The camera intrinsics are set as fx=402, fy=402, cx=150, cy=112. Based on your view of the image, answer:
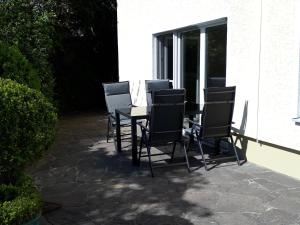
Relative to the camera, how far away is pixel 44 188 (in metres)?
5.75

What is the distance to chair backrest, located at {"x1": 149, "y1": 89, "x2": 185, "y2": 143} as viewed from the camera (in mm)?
6156

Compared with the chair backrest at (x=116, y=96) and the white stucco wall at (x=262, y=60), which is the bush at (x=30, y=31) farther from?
the white stucco wall at (x=262, y=60)

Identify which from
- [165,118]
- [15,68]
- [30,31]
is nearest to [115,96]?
[30,31]

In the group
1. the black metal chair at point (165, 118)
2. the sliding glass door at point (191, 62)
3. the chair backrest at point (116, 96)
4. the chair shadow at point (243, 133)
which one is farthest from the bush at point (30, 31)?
the chair shadow at point (243, 133)

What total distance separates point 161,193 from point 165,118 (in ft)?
4.46

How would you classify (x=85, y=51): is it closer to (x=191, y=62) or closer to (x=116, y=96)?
(x=116, y=96)

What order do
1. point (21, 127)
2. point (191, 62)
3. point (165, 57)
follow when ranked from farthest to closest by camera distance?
point (165, 57) < point (191, 62) < point (21, 127)

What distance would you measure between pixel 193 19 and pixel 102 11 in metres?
7.15

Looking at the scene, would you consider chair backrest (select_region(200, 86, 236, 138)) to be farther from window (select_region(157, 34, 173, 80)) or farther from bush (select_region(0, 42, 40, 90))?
window (select_region(157, 34, 173, 80))

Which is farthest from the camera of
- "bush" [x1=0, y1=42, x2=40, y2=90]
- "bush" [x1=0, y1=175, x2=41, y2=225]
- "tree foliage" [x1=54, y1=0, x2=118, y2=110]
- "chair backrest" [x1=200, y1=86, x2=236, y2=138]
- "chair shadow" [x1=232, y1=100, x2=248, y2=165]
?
"tree foliage" [x1=54, y1=0, x2=118, y2=110]

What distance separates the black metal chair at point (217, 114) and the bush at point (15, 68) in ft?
8.84

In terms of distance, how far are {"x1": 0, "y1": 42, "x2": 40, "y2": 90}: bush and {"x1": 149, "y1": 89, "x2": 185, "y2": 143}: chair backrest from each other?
1.92 m

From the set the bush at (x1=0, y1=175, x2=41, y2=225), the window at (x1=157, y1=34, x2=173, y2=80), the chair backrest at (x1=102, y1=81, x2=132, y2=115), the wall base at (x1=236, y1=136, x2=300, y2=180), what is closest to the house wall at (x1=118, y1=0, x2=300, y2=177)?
the wall base at (x1=236, y1=136, x2=300, y2=180)

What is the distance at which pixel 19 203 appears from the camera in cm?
342
